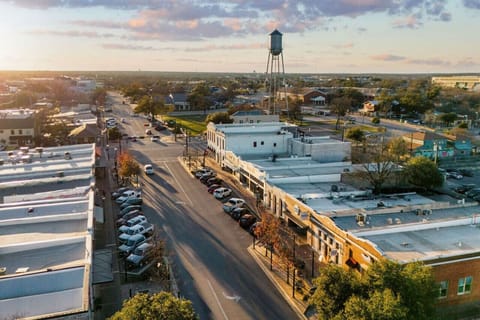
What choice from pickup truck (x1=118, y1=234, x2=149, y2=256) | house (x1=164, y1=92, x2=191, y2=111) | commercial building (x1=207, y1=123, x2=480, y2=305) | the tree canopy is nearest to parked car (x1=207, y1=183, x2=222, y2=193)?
commercial building (x1=207, y1=123, x2=480, y2=305)

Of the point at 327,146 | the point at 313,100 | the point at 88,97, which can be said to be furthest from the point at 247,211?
the point at 88,97

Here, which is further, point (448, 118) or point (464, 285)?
point (448, 118)

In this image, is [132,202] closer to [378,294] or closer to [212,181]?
[212,181]

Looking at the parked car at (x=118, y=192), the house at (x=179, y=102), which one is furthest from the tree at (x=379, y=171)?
the house at (x=179, y=102)

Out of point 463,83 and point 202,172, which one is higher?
point 463,83

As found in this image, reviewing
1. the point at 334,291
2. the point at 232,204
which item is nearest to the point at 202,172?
the point at 232,204

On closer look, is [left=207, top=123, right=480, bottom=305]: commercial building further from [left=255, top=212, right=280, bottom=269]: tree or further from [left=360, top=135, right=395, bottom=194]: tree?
[left=255, top=212, right=280, bottom=269]: tree
